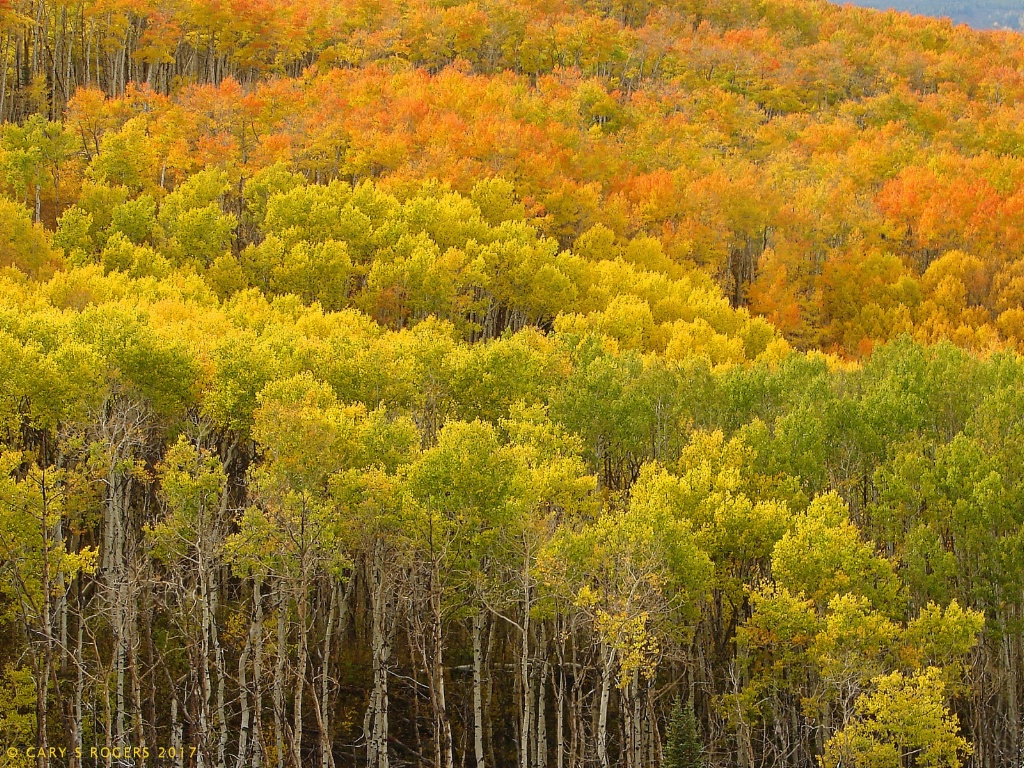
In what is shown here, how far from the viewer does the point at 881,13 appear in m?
191

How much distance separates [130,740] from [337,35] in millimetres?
100778

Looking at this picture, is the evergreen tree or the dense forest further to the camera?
the dense forest

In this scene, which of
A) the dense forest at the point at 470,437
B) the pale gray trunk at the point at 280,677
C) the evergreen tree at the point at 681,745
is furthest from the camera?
the dense forest at the point at 470,437

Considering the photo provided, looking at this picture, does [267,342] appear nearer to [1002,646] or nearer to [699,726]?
[699,726]

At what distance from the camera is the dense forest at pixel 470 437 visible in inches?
1507

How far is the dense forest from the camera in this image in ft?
126

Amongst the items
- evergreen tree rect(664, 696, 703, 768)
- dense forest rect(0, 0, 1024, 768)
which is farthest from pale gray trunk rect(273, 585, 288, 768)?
evergreen tree rect(664, 696, 703, 768)

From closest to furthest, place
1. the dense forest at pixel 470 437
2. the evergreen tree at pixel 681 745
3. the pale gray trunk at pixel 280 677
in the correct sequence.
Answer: the pale gray trunk at pixel 280 677 → the evergreen tree at pixel 681 745 → the dense forest at pixel 470 437

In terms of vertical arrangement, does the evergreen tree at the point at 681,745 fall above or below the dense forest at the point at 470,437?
below

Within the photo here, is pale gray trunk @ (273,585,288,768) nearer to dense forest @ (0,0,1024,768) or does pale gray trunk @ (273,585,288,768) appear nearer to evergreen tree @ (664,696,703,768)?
dense forest @ (0,0,1024,768)

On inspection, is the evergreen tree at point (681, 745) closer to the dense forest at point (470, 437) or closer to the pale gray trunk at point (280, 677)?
the dense forest at point (470, 437)

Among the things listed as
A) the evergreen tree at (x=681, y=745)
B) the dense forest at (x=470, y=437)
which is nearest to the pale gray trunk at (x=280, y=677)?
the dense forest at (x=470, y=437)

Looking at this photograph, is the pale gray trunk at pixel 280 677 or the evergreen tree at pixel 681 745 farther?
the evergreen tree at pixel 681 745

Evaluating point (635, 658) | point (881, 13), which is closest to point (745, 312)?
point (635, 658)
